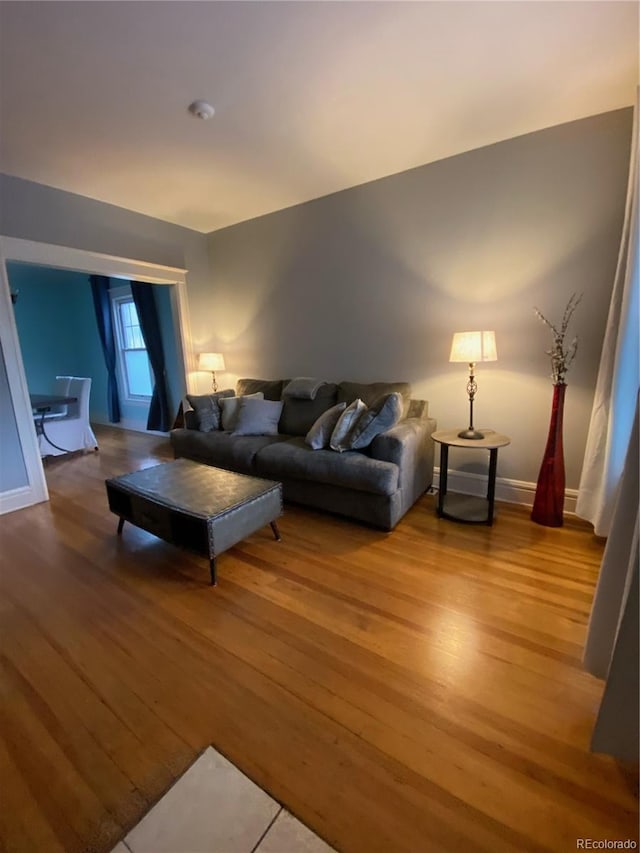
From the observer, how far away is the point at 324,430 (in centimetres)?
273

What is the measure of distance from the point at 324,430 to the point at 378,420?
452 mm

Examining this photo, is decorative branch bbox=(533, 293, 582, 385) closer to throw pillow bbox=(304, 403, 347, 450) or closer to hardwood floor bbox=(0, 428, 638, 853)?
hardwood floor bbox=(0, 428, 638, 853)

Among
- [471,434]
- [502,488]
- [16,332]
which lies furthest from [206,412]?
[502,488]

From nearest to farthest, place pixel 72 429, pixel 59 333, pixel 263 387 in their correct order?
pixel 263 387
pixel 72 429
pixel 59 333

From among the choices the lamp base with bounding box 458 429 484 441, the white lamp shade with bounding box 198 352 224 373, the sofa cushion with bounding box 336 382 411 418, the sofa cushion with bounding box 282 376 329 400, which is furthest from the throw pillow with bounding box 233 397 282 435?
the lamp base with bounding box 458 429 484 441

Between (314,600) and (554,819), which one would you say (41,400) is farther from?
(554,819)

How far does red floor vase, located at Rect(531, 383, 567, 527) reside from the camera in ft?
7.72

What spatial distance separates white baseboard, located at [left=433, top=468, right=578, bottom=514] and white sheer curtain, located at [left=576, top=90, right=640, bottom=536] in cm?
27

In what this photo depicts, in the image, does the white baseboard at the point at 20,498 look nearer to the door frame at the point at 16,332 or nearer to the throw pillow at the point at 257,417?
the door frame at the point at 16,332

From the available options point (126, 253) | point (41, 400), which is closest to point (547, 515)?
point (126, 253)

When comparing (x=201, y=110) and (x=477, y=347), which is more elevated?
(x=201, y=110)

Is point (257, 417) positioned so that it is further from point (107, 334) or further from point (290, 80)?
point (107, 334)

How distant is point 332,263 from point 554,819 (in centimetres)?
361

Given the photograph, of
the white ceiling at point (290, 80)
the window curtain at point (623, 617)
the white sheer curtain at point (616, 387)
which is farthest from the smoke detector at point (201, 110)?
the window curtain at point (623, 617)
